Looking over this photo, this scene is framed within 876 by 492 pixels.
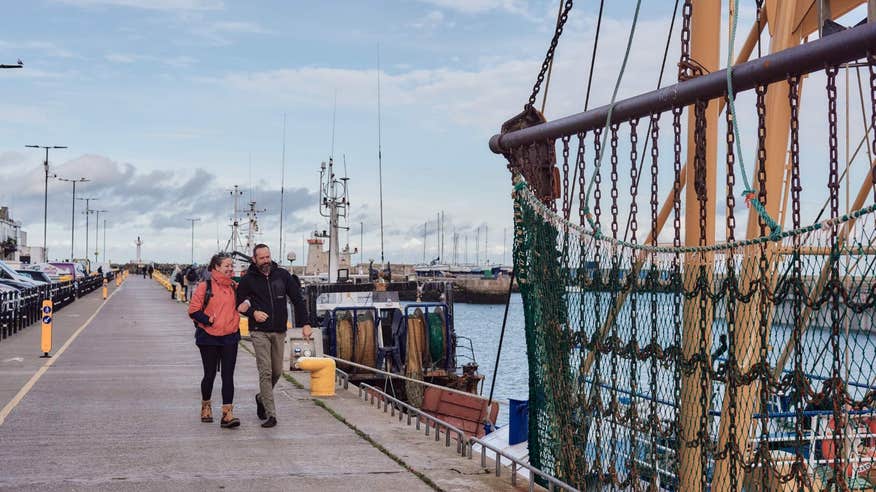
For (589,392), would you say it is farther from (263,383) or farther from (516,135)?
(263,383)

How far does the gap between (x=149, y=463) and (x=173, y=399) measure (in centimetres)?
483

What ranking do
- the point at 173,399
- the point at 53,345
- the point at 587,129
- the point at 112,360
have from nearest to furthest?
the point at 587,129 → the point at 173,399 → the point at 112,360 → the point at 53,345

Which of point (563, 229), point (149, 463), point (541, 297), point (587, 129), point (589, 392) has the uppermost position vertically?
point (587, 129)

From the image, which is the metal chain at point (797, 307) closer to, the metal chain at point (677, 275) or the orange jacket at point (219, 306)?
the metal chain at point (677, 275)

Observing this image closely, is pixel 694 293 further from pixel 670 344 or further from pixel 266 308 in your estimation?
pixel 266 308

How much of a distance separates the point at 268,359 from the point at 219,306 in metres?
0.79

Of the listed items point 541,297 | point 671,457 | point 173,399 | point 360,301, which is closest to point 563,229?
point 541,297

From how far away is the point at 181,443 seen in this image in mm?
10430

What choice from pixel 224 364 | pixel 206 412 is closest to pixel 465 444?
pixel 224 364

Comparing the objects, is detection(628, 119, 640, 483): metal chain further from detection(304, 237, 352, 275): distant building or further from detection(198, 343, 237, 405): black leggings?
detection(304, 237, 352, 275): distant building

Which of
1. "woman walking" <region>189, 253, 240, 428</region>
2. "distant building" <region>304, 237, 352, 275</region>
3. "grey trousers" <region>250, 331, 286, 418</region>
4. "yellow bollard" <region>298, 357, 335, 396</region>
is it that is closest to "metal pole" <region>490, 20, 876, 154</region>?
"grey trousers" <region>250, 331, 286, 418</region>

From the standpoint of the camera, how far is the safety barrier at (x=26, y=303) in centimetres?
2606

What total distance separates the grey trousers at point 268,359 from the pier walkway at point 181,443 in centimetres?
38

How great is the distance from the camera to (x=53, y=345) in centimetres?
2380
